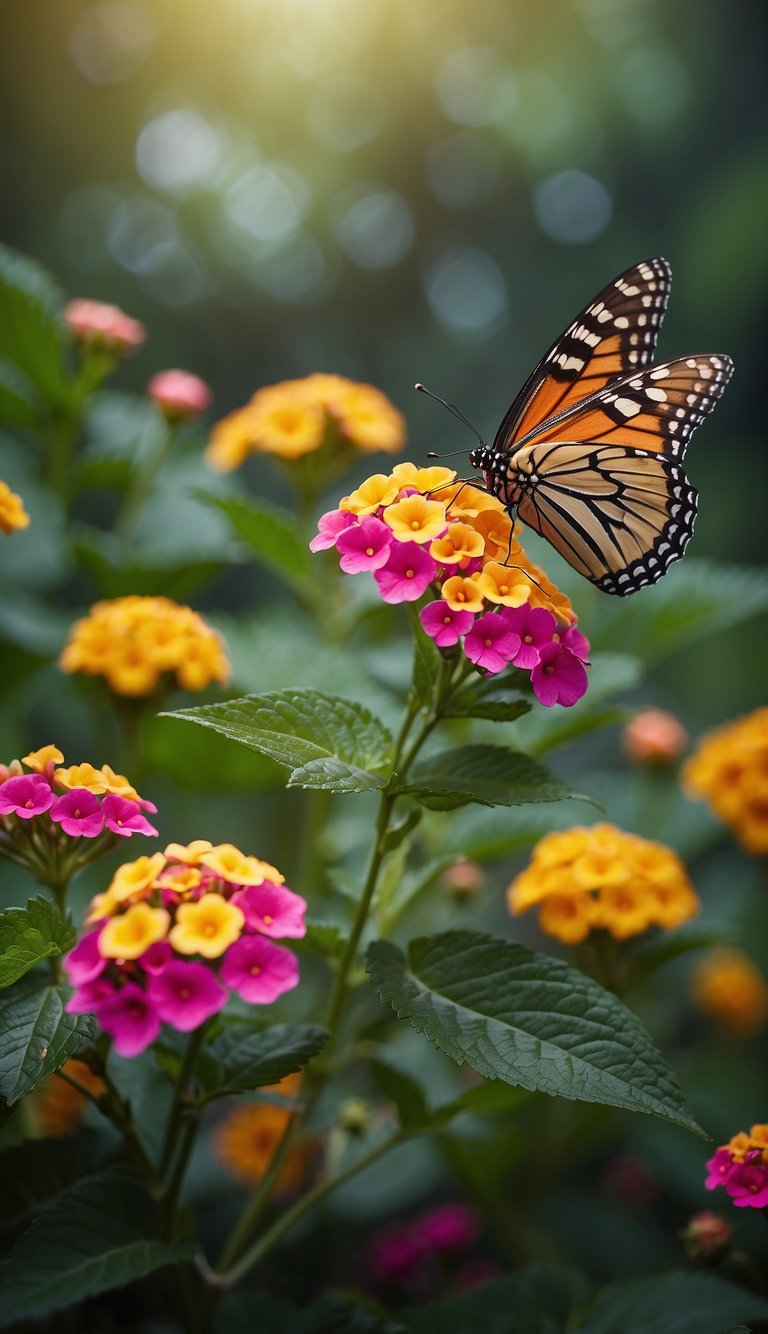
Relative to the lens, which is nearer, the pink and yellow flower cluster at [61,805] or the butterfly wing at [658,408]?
the pink and yellow flower cluster at [61,805]

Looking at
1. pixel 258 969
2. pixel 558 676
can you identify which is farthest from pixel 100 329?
pixel 258 969

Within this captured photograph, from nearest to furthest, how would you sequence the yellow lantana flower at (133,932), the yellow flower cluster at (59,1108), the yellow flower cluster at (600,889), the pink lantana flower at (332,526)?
the yellow lantana flower at (133,932) < the pink lantana flower at (332,526) < the yellow flower cluster at (600,889) < the yellow flower cluster at (59,1108)

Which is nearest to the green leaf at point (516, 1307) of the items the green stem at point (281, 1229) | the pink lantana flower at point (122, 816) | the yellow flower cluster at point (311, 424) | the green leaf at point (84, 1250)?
the green stem at point (281, 1229)

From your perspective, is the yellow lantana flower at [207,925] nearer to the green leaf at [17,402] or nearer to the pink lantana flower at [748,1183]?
the pink lantana flower at [748,1183]

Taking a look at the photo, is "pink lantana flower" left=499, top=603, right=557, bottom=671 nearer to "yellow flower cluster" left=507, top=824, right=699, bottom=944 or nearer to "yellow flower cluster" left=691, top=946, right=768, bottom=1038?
"yellow flower cluster" left=507, top=824, right=699, bottom=944

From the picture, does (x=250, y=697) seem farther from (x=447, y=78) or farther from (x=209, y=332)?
(x=447, y=78)

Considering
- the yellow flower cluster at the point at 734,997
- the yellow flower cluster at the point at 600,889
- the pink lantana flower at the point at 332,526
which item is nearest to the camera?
the pink lantana flower at the point at 332,526

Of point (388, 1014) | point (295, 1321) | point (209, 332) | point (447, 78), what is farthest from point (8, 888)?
point (447, 78)
